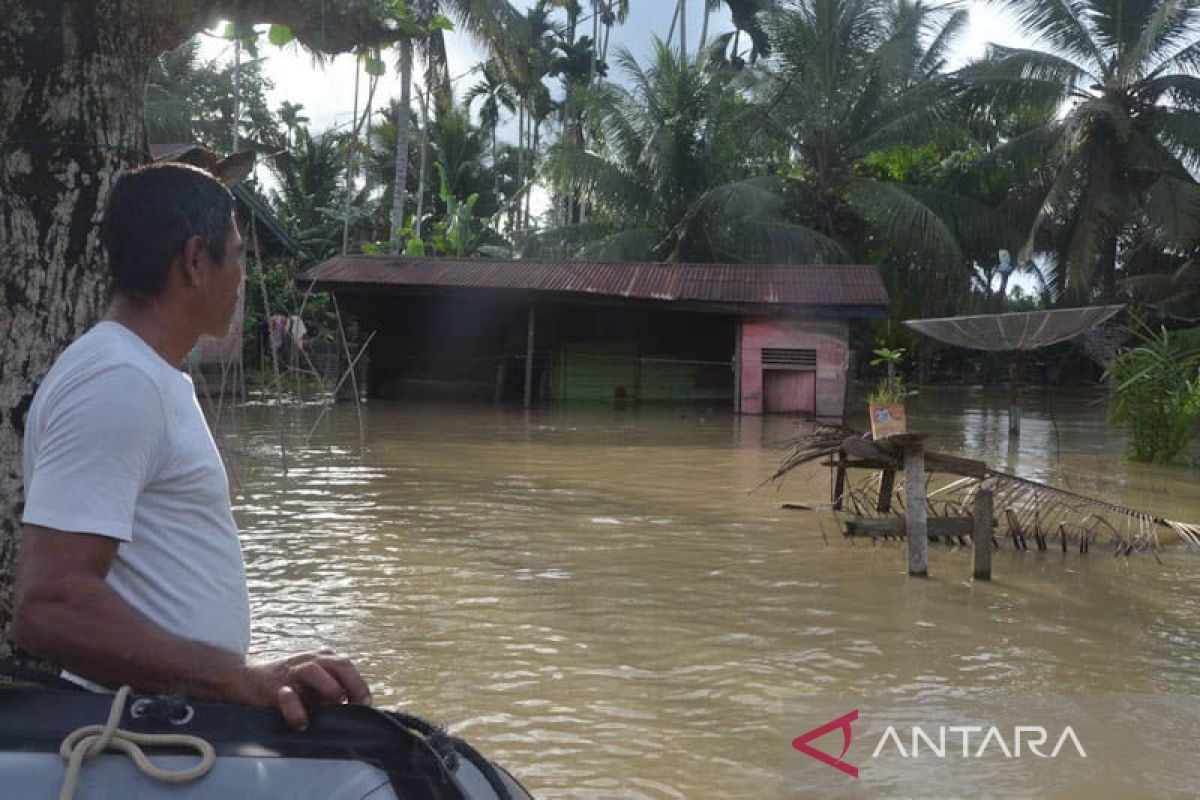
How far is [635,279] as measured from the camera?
20.1 meters

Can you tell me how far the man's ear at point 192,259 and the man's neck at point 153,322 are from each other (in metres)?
0.06

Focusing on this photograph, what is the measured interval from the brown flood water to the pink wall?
8270 millimetres

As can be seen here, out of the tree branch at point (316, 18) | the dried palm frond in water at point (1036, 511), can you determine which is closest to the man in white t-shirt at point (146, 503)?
the tree branch at point (316, 18)

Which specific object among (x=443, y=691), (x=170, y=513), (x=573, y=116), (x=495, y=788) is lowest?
(x=443, y=691)

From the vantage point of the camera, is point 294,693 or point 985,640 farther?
point 985,640

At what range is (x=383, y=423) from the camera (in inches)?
→ 628

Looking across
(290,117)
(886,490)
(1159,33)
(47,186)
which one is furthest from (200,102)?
(47,186)

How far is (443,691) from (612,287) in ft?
51.1

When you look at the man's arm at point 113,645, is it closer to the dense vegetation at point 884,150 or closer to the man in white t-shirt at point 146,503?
the man in white t-shirt at point 146,503

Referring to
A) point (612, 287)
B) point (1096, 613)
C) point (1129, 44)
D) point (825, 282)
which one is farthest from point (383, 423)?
point (1129, 44)

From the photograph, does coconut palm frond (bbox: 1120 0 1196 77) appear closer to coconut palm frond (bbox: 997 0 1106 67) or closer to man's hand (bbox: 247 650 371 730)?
coconut palm frond (bbox: 997 0 1106 67)

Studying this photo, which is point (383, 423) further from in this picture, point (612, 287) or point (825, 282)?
point (825, 282)

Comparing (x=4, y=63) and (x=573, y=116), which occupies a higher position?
(x=573, y=116)

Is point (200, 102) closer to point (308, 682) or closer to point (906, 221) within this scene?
point (906, 221)
